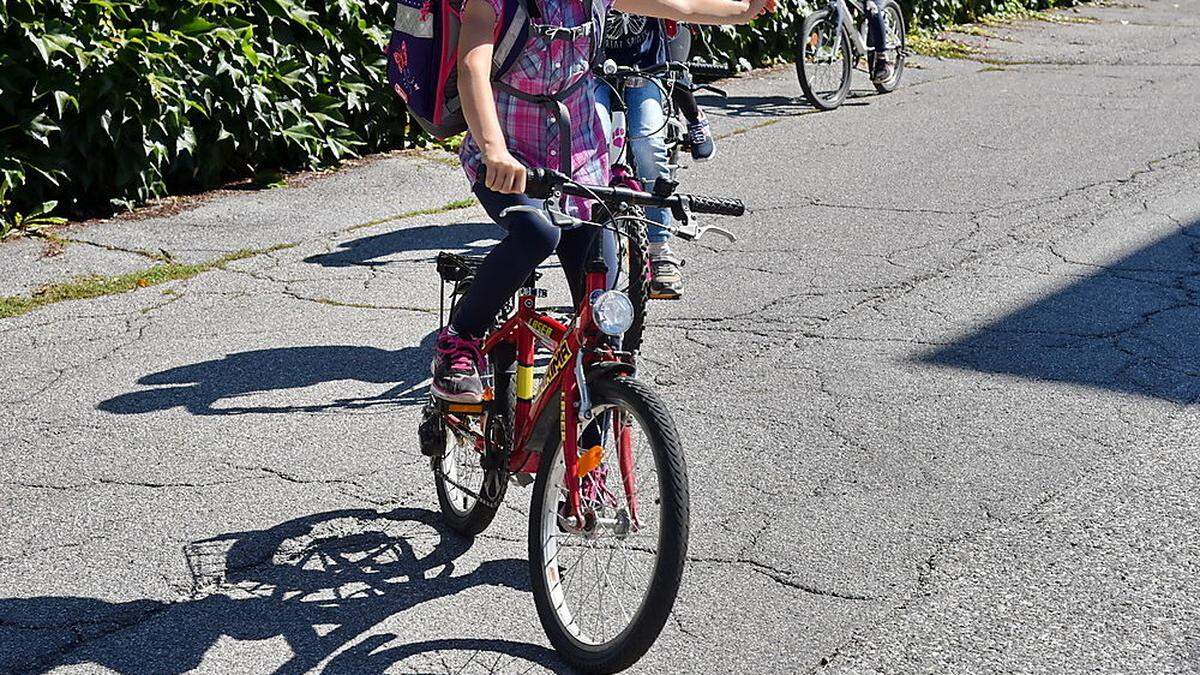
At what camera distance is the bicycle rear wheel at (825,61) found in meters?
11.9

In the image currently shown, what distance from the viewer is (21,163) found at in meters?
7.87

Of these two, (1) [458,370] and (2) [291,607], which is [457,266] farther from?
(2) [291,607]

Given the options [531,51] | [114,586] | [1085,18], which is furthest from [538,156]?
[1085,18]

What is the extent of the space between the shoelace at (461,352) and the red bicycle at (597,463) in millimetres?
87

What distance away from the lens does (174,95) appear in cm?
828

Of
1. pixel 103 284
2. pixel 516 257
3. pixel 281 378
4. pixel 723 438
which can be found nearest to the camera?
pixel 516 257

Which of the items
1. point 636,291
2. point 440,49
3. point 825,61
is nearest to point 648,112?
point 636,291

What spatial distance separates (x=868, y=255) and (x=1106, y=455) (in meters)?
2.82

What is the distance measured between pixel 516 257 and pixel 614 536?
31.6 inches

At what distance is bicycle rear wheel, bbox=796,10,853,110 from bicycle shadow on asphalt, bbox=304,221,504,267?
4468 millimetres

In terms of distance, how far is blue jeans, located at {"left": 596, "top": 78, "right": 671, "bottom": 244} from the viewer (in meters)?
6.45

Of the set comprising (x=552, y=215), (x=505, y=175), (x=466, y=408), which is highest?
(x=505, y=175)

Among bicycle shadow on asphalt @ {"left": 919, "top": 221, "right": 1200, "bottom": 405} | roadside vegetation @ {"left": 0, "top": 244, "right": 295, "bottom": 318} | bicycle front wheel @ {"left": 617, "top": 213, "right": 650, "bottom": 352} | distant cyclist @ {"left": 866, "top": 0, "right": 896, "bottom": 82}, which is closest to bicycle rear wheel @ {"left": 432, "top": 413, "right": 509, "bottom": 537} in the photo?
bicycle front wheel @ {"left": 617, "top": 213, "right": 650, "bottom": 352}

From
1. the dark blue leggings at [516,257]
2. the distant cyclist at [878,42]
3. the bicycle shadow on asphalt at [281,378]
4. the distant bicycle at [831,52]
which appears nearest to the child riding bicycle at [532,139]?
the dark blue leggings at [516,257]
